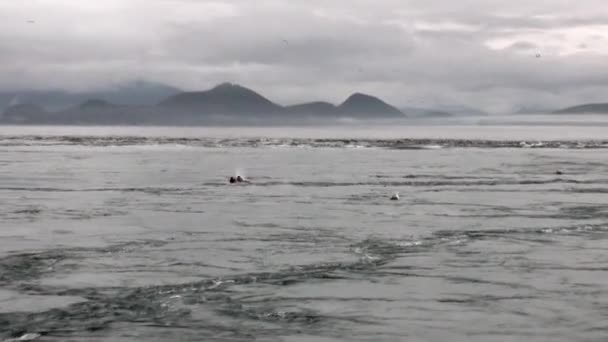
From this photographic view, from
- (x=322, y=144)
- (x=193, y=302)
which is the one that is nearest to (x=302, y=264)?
(x=193, y=302)

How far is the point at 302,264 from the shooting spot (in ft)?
57.7

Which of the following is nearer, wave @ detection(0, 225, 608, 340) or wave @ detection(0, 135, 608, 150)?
wave @ detection(0, 225, 608, 340)

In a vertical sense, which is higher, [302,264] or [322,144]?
[322,144]

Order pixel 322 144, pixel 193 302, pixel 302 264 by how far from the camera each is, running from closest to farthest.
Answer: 1. pixel 193 302
2. pixel 302 264
3. pixel 322 144

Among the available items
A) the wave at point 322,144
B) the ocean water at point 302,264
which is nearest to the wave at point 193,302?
the ocean water at point 302,264

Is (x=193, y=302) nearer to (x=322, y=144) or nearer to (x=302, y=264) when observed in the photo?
(x=302, y=264)

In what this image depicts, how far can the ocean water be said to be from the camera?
41.4ft

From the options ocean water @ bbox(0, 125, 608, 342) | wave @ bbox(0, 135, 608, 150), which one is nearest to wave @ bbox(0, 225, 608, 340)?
ocean water @ bbox(0, 125, 608, 342)

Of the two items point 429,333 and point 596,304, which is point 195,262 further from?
point 596,304

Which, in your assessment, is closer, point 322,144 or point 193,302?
point 193,302

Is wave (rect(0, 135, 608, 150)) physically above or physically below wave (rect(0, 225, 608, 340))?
above

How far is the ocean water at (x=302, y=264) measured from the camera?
1263 cm

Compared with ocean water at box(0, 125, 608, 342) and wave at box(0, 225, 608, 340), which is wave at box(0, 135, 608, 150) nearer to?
ocean water at box(0, 125, 608, 342)

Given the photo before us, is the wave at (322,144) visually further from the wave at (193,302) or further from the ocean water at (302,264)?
the wave at (193,302)
